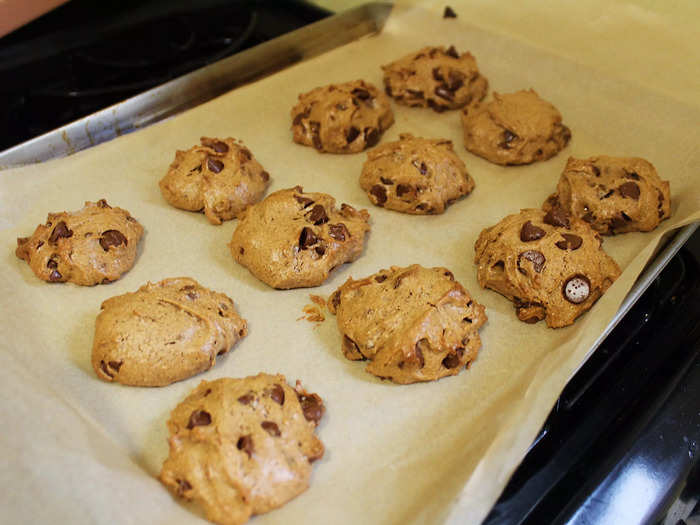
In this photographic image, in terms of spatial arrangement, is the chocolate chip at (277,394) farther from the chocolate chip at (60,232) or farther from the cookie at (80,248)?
the chocolate chip at (60,232)

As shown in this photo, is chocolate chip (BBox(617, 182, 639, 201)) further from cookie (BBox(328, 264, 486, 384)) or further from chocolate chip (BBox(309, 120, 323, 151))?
chocolate chip (BBox(309, 120, 323, 151))

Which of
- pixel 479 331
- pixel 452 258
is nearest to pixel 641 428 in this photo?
pixel 479 331

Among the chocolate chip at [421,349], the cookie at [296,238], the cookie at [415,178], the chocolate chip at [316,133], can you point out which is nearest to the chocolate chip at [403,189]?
the cookie at [415,178]

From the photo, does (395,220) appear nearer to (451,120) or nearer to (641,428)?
(451,120)

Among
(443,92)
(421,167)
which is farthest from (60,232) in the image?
(443,92)

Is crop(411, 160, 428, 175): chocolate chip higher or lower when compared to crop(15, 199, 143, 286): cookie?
higher

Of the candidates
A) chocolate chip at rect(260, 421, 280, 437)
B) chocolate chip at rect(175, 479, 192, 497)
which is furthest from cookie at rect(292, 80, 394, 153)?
chocolate chip at rect(175, 479, 192, 497)
